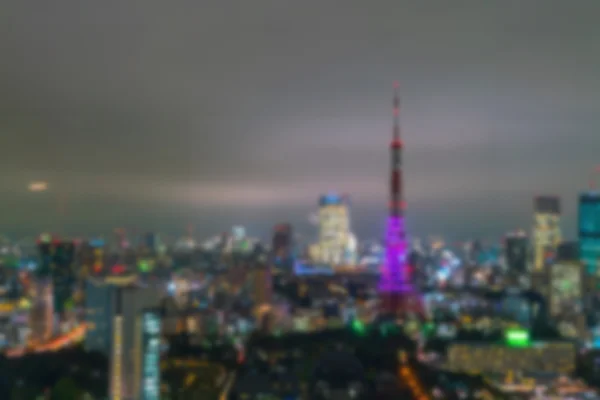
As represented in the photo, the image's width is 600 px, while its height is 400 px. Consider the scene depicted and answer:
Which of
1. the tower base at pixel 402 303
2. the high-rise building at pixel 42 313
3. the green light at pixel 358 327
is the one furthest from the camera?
the tower base at pixel 402 303

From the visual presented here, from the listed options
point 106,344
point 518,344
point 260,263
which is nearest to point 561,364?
point 518,344

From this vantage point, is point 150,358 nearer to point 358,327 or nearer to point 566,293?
point 358,327

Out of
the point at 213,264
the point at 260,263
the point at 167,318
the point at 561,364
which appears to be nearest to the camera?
the point at 167,318

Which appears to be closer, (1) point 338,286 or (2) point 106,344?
(2) point 106,344

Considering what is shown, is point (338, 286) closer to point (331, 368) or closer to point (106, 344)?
point (331, 368)

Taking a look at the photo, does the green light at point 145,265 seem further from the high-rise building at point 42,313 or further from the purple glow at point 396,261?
the purple glow at point 396,261

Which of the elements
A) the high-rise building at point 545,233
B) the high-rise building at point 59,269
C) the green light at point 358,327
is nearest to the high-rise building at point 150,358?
the high-rise building at point 59,269

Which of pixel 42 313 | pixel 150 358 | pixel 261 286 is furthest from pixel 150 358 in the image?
pixel 261 286
